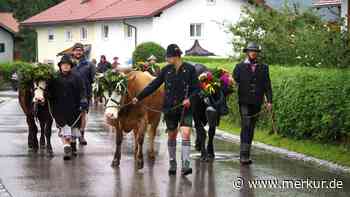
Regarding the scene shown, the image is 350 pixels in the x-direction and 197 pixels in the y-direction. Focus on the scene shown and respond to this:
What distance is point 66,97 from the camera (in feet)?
48.0

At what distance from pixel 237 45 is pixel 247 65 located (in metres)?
11.0

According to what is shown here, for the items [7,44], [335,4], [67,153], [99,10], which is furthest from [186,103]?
[7,44]

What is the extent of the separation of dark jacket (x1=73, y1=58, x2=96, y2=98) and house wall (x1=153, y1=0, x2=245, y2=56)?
34057 millimetres

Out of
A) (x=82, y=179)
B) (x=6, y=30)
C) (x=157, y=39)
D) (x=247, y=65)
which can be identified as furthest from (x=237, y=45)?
(x=6, y=30)

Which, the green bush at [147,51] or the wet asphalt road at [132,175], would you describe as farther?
the green bush at [147,51]

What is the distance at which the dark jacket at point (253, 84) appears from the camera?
13.7m

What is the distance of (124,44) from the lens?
181ft

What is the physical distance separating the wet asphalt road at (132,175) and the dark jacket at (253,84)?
1118 mm

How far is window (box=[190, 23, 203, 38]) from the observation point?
172ft

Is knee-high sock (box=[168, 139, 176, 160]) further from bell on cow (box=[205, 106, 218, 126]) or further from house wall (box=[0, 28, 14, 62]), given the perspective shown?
house wall (box=[0, 28, 14, 62])

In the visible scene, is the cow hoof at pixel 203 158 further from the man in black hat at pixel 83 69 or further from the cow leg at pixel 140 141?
the man in black hat at pixel 83 69

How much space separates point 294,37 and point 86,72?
25.0 ft

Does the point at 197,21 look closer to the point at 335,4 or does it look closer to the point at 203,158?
the point at 335,4

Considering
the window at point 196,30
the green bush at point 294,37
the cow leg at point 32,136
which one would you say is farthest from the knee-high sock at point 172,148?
the window at point 196,30
